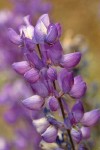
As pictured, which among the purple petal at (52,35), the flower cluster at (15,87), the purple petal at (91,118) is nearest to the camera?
the purple petal at (52,35)

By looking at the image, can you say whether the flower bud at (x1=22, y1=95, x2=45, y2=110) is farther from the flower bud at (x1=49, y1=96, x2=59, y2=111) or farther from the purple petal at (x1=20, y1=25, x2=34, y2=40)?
the purple petal at (x1=20, y1=25, x2=34, y2=40)

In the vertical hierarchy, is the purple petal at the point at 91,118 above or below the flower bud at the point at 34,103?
below

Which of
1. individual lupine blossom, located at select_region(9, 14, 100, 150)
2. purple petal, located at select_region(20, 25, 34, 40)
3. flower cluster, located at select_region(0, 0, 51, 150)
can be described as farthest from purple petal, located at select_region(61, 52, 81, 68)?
flower cluster, located at select_region(0, 0, 51, 150)

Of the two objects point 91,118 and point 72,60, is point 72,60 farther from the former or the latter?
point 91,118

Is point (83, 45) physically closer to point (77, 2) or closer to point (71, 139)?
point (71, 139)

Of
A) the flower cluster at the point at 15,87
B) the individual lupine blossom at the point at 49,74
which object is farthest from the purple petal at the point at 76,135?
Result: the flower cluster at the point at 15,87

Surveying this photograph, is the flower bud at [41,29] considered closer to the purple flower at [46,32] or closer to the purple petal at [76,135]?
the purple flower at [46,32]

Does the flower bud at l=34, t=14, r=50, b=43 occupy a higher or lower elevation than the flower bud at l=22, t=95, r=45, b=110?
higher
